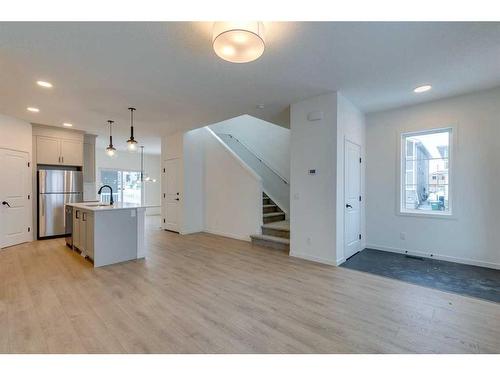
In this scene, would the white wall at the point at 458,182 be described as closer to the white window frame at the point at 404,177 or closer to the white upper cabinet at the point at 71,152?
the white window frame at the point at 404,177

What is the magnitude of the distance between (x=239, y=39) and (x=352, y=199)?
340 cm

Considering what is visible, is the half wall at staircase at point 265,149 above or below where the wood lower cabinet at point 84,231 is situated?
above

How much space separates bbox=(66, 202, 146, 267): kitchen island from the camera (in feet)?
12.7

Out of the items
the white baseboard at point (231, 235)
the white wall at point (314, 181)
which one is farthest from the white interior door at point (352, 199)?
the white baseboard at point (231, 235)

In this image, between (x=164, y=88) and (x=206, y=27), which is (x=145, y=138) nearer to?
(x=164, y=88)

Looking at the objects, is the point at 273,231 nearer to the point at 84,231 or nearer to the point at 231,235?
the point at 231,235

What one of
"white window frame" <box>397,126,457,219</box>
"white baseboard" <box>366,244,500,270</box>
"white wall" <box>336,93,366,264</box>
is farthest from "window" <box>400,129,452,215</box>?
"white wall" <box>336,93,366,264</box>

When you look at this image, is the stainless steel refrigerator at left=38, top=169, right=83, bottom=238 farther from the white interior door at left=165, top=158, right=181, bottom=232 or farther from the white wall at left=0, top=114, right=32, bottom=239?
the white interior door at left=165, top=158, right=181, bottom=232

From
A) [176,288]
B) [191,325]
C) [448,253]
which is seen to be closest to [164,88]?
[176,288]

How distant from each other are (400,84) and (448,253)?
9.58ft

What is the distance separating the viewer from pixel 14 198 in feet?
16.8

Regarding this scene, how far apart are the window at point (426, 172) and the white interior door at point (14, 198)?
25.8 feet

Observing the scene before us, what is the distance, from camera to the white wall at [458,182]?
3727 mm

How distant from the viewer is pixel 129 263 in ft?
13.1
